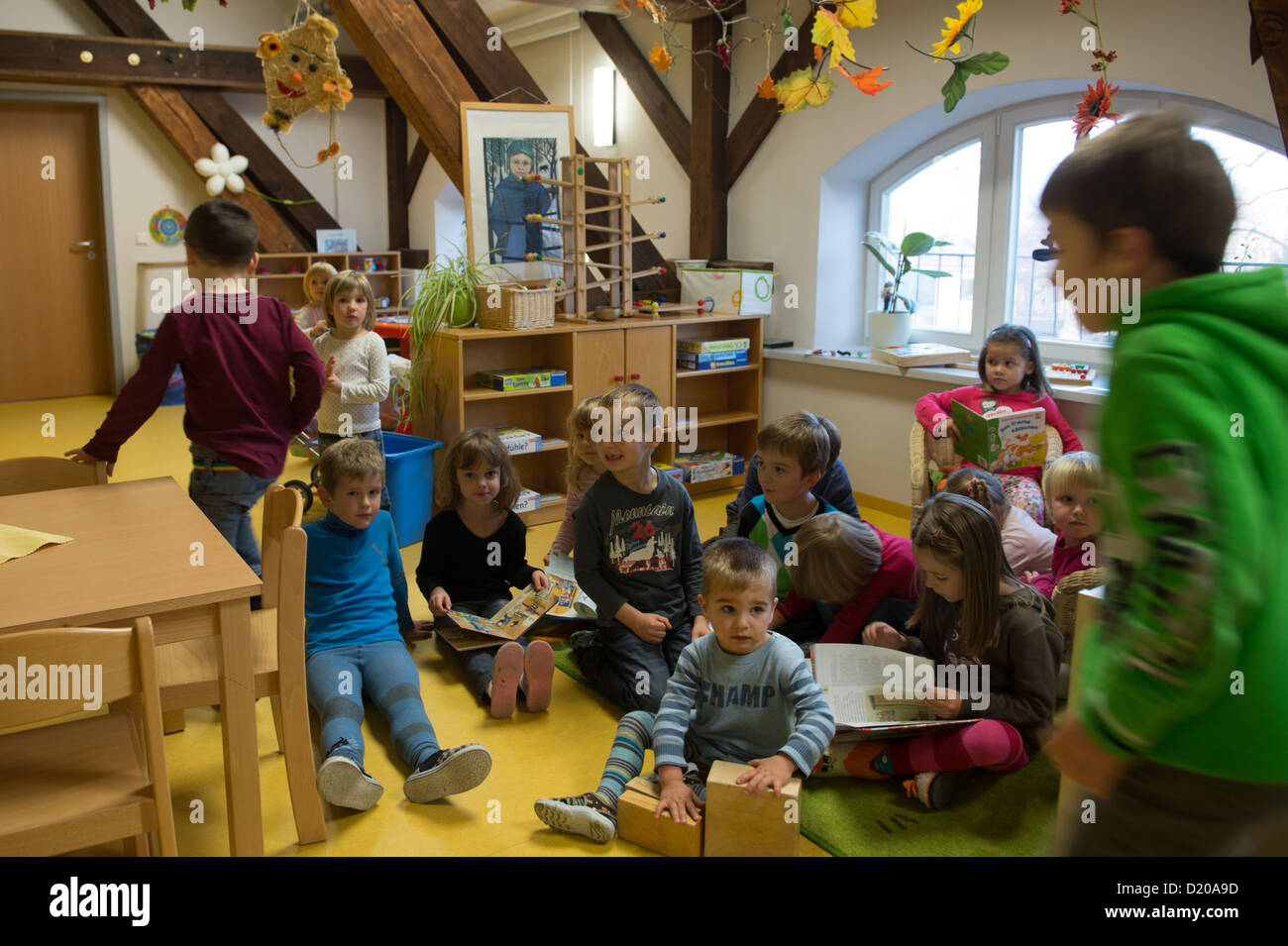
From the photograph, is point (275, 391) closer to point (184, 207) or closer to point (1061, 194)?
point (1061, 194)

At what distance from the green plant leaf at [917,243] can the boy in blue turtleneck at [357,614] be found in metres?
2.99

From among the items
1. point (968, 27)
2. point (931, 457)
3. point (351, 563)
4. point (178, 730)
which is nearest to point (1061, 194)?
point (351, 563)

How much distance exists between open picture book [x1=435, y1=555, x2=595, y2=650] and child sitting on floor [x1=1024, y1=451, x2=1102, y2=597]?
1329mm

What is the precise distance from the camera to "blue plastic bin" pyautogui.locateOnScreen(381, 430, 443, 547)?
4035 mm

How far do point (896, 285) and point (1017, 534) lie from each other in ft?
7.50

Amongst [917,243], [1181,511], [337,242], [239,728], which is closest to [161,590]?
[239,728]

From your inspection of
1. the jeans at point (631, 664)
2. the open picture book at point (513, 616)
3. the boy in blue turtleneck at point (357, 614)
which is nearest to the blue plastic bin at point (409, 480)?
the open picture book at point (513, 616)

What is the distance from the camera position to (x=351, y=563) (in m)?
2.73

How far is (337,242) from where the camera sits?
838 centimetres

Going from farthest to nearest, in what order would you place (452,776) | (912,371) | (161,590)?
(912,371)
(452,776)
(161,590)

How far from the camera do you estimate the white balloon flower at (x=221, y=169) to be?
7.59m

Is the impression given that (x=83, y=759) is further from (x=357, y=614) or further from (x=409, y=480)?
(x=409, y=480)

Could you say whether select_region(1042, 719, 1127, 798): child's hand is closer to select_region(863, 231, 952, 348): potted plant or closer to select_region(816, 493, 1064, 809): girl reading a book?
select_region(816, 493, 1064, 809): girl reading a book

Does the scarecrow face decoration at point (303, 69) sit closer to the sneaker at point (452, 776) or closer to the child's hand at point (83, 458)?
the child's hand at point (83, 458)
